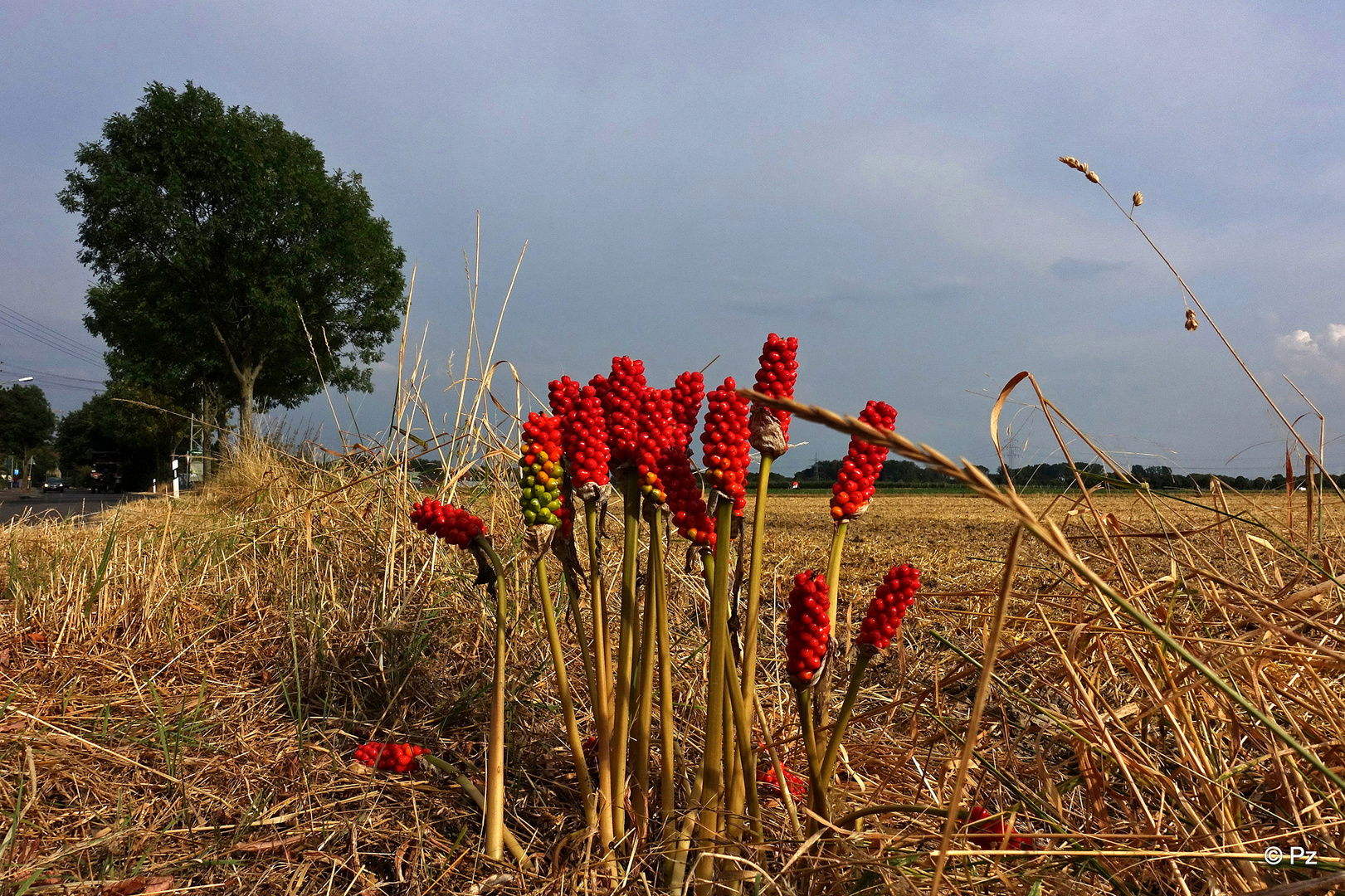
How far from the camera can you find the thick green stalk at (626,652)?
1330 millimetres

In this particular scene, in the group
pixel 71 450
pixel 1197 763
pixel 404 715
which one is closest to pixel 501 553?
pixel 404 715

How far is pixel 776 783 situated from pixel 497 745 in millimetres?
527

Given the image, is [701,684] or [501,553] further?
[501,553]

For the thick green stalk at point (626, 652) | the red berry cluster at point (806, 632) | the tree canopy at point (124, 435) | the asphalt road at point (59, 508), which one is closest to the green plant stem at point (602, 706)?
the thick green stalk at point (626, 652)

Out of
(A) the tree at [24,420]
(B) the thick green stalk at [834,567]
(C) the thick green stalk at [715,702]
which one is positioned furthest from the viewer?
(A) the tree at [24,420]

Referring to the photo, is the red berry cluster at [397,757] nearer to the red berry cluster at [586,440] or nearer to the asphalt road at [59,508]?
the red berry cluster at [586,440]

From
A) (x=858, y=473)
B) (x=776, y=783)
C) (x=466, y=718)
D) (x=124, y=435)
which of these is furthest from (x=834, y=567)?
(x=124, y=435)

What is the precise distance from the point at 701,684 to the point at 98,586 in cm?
235

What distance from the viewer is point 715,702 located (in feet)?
4.18

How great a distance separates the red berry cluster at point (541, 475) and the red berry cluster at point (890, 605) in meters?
0.54

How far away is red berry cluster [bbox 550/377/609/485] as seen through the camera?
4.15 ft

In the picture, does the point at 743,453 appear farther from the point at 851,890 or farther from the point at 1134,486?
the point at 1134,486

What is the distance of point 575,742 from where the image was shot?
1.41 m

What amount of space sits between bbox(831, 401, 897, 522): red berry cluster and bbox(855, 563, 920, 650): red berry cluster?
147 mm
